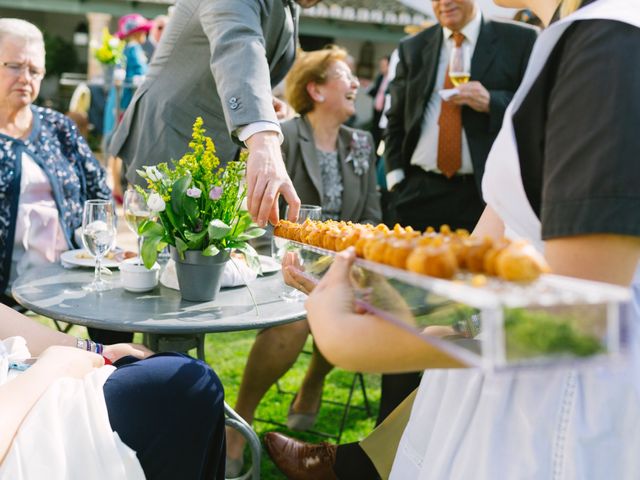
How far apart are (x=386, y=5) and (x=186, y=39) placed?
15741mm

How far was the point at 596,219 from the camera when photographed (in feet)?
3.32

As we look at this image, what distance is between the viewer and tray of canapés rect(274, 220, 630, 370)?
80 cm

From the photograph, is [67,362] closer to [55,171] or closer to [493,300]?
[493,300]

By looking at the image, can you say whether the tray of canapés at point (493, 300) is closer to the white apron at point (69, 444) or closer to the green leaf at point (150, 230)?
the white apron at point (69, 444)

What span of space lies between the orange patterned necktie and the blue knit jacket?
1.92 m

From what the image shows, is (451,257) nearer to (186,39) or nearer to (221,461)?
(221,461)

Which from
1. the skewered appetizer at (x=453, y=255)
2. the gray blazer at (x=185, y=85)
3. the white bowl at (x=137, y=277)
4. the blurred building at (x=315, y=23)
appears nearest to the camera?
the skewered appetizer at (x=453, y=255)

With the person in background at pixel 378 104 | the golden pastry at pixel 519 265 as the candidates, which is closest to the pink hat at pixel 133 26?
the person in background at pixel 378 104

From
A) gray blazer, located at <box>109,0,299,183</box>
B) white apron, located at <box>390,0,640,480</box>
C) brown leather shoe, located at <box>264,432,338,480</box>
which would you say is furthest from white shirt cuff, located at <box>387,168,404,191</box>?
white apron, located at <box>390,0,640,480</box>

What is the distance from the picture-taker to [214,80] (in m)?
2.84

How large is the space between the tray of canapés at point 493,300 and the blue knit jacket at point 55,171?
233 cm

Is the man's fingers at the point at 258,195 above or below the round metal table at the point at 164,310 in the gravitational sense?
above

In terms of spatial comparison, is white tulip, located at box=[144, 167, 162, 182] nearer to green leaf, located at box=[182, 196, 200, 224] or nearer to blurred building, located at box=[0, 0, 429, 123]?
green leaf, located at box=[182, 196, 200, 224]

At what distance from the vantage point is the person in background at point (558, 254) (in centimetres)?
101
